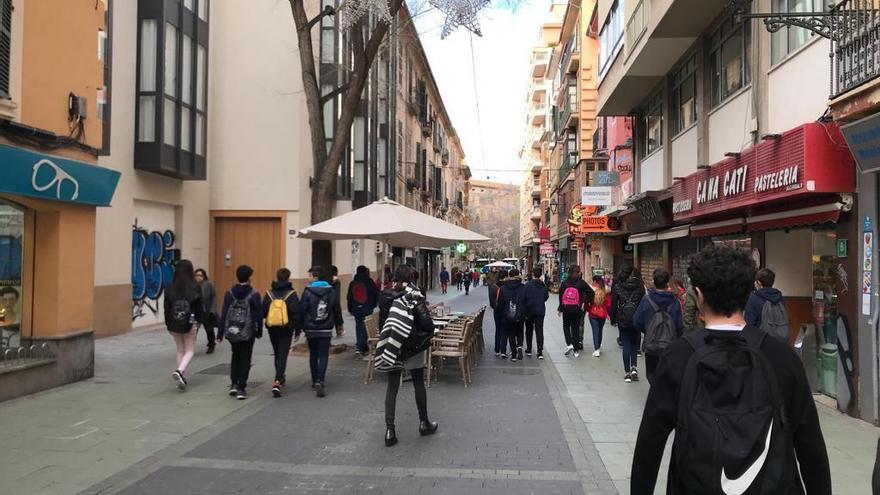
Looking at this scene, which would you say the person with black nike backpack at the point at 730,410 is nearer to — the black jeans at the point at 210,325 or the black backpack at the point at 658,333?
the black backpack at the point at 658,333

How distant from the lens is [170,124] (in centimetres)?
1574

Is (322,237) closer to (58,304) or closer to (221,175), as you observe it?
(58,304)

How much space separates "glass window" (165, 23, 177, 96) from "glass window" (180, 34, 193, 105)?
0.35 meters

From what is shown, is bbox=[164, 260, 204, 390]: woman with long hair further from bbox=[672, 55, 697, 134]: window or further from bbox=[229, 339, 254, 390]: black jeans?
bbox=[672, 55, 697, 134]: window

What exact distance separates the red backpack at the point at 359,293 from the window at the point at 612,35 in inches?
342

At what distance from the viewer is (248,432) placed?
22.1 ft

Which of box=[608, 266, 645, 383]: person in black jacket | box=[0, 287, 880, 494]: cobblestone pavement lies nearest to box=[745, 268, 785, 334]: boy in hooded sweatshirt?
box=[0, 287, 880, 494]: cobblestone pavement

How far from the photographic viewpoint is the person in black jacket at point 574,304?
12266 millimetres

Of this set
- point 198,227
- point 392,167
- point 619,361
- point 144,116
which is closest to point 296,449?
point 619,361

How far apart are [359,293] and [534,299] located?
317 centimetres

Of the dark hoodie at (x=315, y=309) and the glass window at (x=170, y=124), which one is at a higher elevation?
the glass window at (x=170, y=124)

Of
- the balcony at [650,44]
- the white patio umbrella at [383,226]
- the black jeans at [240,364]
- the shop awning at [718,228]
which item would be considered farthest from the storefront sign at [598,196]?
the black jeans at [240,364]

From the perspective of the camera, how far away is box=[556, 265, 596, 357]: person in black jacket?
12.3 metres

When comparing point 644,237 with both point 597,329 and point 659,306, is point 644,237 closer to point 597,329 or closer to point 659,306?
point 597,329
